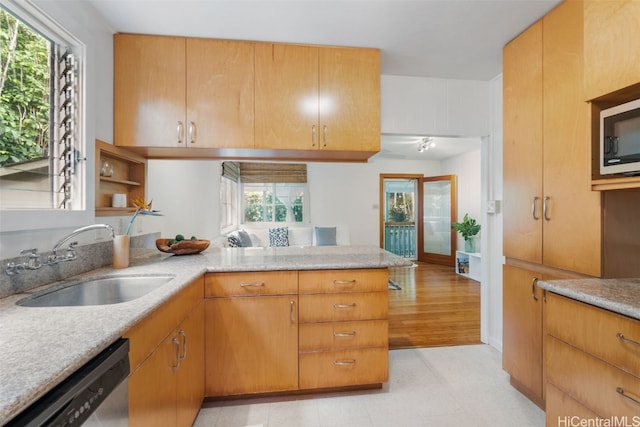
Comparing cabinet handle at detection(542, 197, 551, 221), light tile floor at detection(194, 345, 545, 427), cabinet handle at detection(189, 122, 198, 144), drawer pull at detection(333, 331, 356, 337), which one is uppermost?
cabinet handle at detection(189, 122, 198, 144)

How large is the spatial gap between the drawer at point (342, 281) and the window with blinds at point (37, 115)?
1.32 m

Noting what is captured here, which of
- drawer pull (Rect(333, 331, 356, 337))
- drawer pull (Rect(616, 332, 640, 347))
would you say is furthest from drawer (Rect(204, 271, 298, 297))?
drawer pull (Rect(616, 332, 640, 347))

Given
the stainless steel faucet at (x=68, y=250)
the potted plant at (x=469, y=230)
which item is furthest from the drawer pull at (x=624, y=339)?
the potted plant at (x=469, y=230)

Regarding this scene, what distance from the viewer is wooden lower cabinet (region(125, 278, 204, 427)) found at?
3.21 ft

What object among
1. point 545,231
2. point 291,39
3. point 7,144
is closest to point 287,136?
point 291,39

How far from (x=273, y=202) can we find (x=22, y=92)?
4.49 meters

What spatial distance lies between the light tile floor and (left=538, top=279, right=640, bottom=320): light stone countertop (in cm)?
89

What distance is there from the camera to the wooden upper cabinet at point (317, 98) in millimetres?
1940

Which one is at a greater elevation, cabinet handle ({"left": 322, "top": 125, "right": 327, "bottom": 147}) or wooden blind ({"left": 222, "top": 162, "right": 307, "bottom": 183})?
wooden blind ({"left": 222, "top": 162, "right": 307, "bottom": 183})

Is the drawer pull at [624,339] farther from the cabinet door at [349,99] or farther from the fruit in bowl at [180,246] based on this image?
the fruit in bowl at [180,246]

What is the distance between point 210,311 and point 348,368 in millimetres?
911

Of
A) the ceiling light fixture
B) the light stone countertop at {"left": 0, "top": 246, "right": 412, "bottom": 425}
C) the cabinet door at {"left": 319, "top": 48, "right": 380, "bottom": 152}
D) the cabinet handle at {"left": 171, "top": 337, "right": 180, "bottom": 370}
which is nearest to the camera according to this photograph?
the light stone countertop at {"left": 0, "top": 246, "right": 412, "bottom": 425}

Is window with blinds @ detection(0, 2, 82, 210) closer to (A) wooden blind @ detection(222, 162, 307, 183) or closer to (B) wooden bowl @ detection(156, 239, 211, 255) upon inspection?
(B) wooden bowl @ detection(156, 239, 211, 255)

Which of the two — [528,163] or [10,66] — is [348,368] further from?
[10,66]
